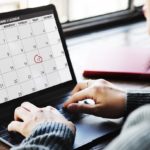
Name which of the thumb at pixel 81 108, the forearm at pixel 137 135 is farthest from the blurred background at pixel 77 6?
the forearm at pixel 137 135

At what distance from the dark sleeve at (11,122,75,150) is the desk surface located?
45cm

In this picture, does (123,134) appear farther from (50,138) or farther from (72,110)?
(72,110)

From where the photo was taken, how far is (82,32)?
1.88 meters

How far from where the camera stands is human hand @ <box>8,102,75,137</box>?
0.93m

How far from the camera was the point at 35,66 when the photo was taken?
112cm

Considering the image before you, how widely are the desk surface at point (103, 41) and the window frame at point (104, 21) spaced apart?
0.05 meters

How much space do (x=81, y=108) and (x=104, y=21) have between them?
1.00 meters

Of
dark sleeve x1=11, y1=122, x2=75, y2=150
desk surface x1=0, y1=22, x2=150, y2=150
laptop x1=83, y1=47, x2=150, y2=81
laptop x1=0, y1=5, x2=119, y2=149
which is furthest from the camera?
desk surface x1=0, y1=22, x2=150, y2=150

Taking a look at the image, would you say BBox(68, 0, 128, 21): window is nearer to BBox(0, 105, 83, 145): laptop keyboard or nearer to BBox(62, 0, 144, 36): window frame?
BBox(62, 0, 144, 36): window frame

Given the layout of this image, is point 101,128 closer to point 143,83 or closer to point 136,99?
point 136,99

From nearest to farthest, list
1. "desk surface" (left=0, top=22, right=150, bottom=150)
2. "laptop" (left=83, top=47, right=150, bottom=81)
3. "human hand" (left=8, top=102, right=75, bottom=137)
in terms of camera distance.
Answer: "human hand" (left=8, top=102, right=75, bottom=137) < "laptop" (left=83, top=47, right=150, bottom=81) < "desk surface" (left=0, top=22, right=150, bottom=150)

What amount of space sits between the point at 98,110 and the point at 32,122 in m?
0.18

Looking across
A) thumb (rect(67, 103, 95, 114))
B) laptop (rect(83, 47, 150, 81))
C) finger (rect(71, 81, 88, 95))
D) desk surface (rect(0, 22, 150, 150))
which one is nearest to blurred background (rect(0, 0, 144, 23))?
desk surface (rect(0, 22, 150, 150))

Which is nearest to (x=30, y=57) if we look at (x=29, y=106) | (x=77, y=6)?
(x=29, y=106)
